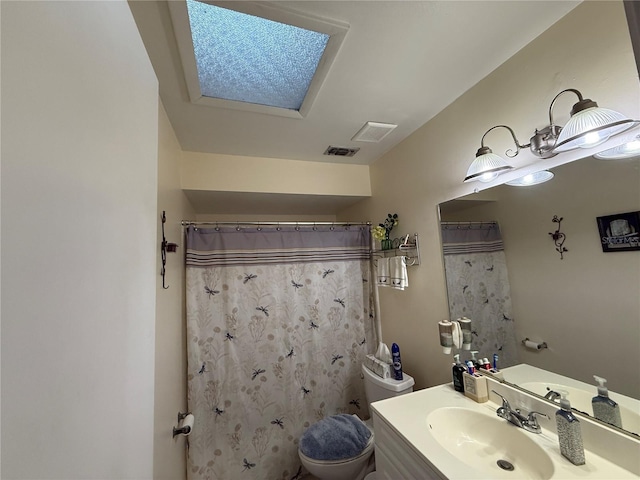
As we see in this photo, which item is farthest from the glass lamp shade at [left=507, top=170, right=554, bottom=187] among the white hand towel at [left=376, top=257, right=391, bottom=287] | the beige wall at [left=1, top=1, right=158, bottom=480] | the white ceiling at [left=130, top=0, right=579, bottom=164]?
the beige wall at [left=1, top=1, right=158, bottom=480]

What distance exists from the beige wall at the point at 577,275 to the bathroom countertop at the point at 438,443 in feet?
0.72

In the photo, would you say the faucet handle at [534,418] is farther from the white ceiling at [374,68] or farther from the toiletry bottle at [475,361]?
the white ceiling at [374,68]

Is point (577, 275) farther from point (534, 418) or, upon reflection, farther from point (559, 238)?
point (534, 418)

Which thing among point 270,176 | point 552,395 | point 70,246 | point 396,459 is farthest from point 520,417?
point 270,176

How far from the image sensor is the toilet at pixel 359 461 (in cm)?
153

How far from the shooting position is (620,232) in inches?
33.5

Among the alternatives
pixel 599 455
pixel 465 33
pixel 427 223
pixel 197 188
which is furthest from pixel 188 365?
pixel 465 33

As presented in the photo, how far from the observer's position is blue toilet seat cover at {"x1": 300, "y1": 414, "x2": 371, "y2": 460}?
1571mm

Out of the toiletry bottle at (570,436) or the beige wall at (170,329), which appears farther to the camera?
the beige wall at (170,329)

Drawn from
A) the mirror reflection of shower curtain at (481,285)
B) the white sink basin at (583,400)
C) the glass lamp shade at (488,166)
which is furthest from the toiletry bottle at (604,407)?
the glass lamp shade at (488,166)

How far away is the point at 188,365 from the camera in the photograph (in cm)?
180

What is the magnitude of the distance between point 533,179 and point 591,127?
30cm

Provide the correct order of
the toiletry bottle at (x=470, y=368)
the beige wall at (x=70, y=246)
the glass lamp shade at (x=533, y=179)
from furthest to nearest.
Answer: the toiletry bottle at (x=470, y=368) → the glass lamp shade at (x=533, y=179) → the beige wall at (x=70, y=246)

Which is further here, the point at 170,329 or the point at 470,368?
the point at 170,329
